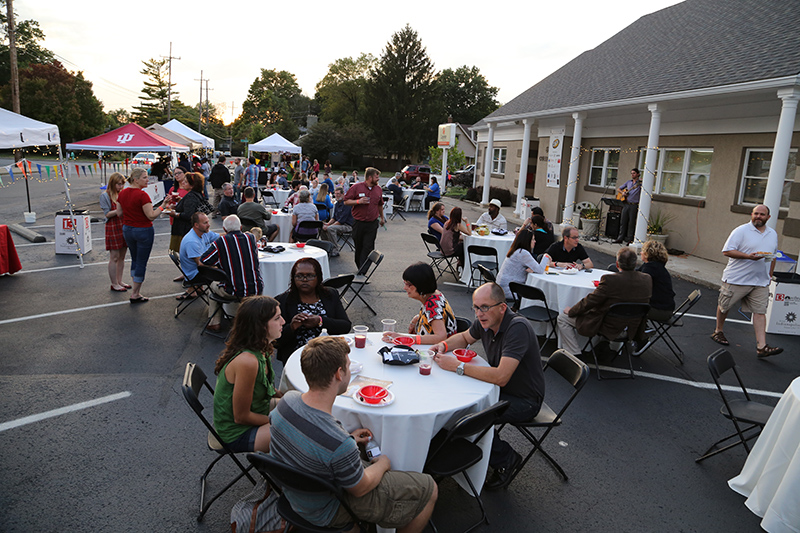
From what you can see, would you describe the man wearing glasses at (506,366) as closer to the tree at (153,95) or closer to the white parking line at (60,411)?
the white parking line at (60,411)

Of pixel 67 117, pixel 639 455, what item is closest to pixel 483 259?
pixel 639 455

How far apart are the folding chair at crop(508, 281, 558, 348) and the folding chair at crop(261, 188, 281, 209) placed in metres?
12.8

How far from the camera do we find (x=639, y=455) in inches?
163

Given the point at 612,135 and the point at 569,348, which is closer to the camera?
the point at 569,348

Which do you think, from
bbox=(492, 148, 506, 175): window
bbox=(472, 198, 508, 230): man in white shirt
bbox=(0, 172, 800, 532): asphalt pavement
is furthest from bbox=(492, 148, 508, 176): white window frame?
bbox=(0, 172, 800, 532): asphalt pavement

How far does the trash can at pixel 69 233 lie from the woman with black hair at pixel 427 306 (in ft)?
28.4

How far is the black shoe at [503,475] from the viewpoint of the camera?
3.62 meters

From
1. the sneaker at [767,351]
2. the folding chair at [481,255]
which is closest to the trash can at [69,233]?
the folding chair at [481,255]

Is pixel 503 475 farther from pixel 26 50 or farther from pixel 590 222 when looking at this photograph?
pixel 26 50

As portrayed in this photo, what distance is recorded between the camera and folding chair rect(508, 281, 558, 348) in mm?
5832

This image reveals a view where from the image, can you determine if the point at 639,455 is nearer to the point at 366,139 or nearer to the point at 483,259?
the point at 483,259

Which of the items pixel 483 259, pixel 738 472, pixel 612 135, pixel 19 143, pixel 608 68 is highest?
pixel 608 68

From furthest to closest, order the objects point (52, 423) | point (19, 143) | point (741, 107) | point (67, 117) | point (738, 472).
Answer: point (67, 117)
point (741, 107)
point (19, 143)
point (52, 423)
point (738, 472)

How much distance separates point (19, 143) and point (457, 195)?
21410mm
